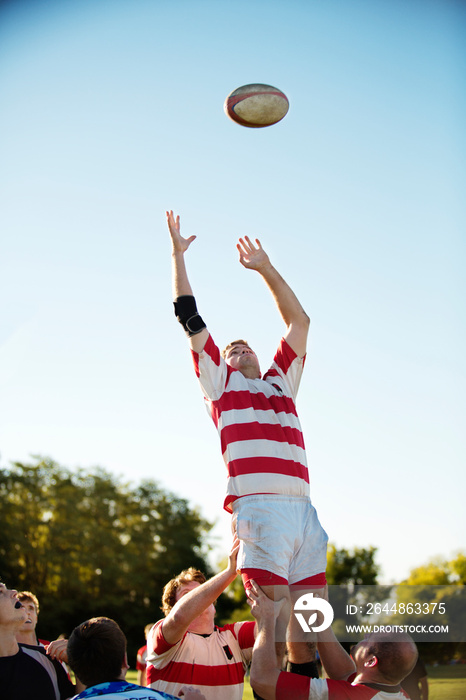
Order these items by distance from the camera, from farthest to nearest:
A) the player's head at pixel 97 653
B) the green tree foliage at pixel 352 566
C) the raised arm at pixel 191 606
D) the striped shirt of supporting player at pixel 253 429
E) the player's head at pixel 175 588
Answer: the green tree foliage at pixel 352 566 → the player's head at pixel 175 588 → the striped shirt of supporting player at pixel 253 429 → the raised arm at pixel 191 606 → the player's head at pixel 97 653

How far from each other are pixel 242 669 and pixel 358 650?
4.72 ft

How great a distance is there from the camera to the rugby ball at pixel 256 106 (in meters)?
6.31

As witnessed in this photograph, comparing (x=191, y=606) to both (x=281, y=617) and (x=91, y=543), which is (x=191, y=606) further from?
(x=91, y=543)

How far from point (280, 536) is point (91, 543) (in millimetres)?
41744

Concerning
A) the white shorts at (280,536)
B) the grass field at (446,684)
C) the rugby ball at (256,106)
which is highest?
the rugby ball at (256,106)

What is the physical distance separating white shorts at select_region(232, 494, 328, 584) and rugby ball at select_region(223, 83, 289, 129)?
3688mm

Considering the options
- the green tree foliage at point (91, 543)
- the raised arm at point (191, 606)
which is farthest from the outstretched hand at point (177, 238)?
the green tree foliage at point (91, 543)

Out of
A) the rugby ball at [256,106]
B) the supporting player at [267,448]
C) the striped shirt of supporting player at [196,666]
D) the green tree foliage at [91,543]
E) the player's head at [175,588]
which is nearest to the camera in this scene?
the supporting player at [267,448]

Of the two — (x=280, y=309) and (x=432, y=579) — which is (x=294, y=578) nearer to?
(x=280, y=309)

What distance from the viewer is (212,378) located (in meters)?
5.18

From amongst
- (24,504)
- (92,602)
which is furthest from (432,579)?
(24,504)

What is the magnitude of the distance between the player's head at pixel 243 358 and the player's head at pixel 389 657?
242 cm

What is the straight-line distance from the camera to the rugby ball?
6.31 meters

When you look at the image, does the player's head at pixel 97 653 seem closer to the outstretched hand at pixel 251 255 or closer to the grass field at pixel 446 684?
the outstretched hand at pixel 251 255
